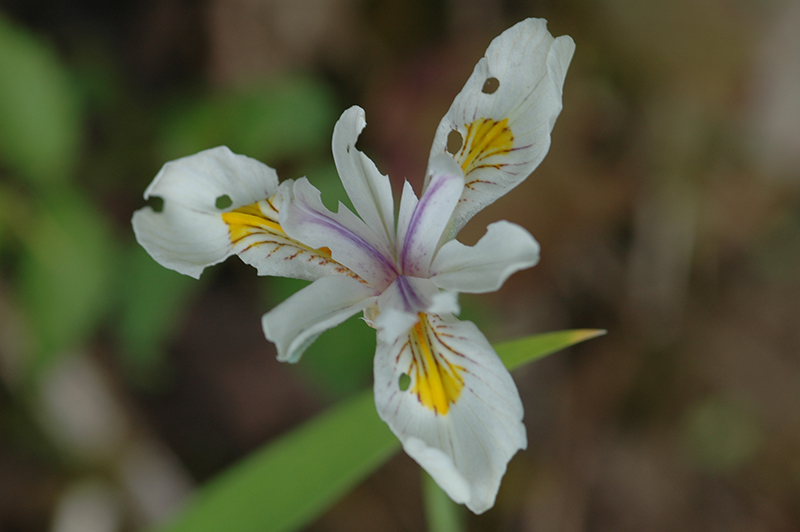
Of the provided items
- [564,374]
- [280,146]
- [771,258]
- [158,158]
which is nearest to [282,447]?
[280,146]

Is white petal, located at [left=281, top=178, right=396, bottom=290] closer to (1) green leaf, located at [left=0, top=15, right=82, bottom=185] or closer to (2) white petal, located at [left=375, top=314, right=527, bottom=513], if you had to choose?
(2) white petal, located at [left=375, top=314, right=527, bottom=513]

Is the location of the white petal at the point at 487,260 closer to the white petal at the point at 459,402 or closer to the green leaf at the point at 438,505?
the white petal at the point at 459,402

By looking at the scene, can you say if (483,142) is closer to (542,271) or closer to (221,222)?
(221,222)

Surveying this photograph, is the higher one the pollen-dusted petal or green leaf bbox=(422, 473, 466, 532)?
the pollen-dusted petal

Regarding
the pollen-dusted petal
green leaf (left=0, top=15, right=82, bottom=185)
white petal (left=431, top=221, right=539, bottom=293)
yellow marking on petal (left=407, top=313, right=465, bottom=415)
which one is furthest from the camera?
green leaf (left=0, top=15, right=82, bottom=185)

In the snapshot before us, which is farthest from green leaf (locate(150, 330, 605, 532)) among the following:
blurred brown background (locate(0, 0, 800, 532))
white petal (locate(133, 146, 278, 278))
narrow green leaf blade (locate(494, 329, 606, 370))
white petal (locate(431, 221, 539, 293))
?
blurred brown background (locate(0, 0, 800, 532))

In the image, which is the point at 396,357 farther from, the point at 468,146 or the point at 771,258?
the point at 771,258
